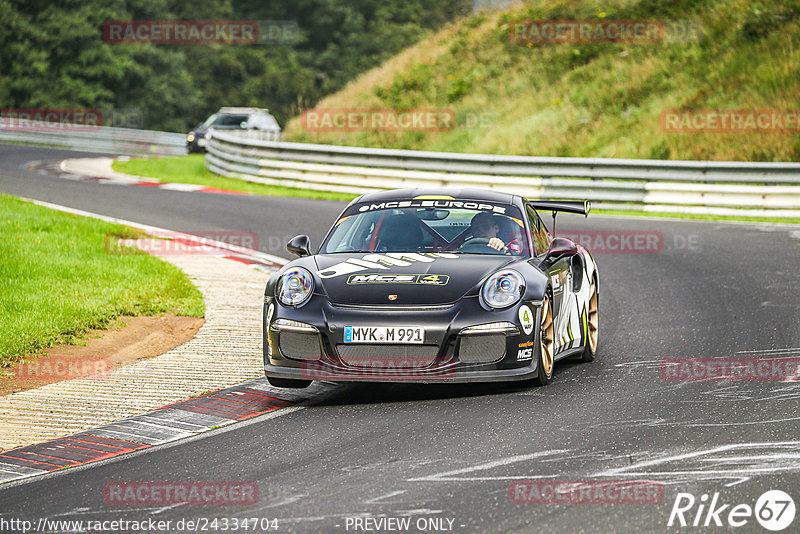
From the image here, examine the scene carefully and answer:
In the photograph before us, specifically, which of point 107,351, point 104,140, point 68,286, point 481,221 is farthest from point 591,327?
point 104,140

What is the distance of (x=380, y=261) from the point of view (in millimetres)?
7574

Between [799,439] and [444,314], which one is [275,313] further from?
[799,439]

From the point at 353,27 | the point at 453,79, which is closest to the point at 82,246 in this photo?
the point at 453,79

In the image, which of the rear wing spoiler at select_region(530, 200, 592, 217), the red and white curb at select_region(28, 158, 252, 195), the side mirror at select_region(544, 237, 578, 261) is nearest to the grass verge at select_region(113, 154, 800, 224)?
the red and white curb at select_region(28, 158, 252, 195)

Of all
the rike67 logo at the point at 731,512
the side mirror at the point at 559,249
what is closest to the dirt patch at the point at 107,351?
the side mirror at the point at 559,249

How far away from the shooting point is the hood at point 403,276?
6914mm

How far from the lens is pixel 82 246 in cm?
1336

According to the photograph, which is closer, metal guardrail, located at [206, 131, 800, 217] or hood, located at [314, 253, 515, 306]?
hood, located at [314, 253, 515, 306]

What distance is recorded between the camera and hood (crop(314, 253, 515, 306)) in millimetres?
6914

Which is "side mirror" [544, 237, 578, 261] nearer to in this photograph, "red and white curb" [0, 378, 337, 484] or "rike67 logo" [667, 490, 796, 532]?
"red and white curb" [0, 378, 337, 484]

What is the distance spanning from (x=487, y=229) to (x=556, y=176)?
13.5 meters

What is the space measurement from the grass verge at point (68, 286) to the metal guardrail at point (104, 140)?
23709mm

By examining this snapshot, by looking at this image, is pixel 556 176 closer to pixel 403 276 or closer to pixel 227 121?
pixel 403 276

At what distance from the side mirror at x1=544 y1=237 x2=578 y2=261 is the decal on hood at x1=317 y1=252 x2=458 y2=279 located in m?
0.68
